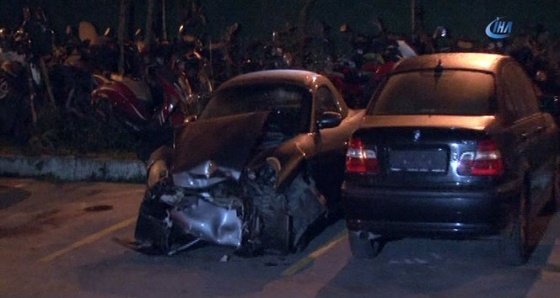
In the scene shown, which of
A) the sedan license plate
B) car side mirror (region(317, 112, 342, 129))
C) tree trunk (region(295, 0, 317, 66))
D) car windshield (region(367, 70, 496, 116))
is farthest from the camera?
tree trunk (region(295, 0, 317, 66))

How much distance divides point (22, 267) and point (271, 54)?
24.1 ft

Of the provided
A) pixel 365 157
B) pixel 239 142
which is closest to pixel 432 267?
pixel 365 157

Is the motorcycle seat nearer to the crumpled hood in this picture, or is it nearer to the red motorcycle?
the red motorcycle

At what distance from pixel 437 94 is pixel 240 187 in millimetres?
1842

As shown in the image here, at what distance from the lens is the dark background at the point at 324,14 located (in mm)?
16797

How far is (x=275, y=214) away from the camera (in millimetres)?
8898

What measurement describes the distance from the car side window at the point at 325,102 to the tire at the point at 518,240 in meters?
2.31

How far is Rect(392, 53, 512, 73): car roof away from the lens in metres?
8.76

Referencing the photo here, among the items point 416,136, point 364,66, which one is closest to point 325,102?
point 416,136

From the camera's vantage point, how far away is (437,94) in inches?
341

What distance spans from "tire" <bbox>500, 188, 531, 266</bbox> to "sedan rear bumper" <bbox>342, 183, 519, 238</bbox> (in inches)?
6.8

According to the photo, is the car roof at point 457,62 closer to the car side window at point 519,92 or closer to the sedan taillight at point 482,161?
the car side window at point 519,92

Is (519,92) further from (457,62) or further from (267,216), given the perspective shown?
(267,216)
